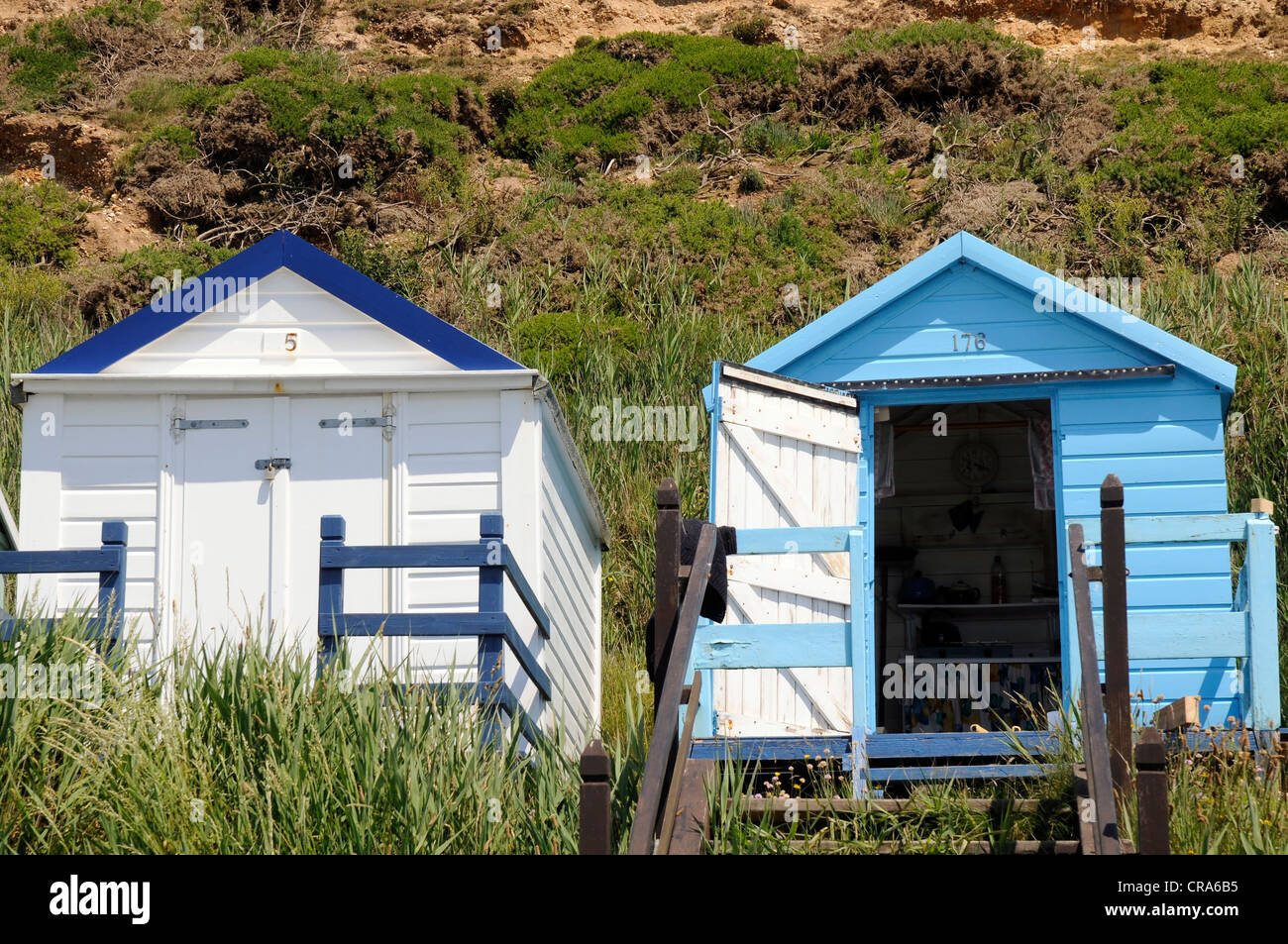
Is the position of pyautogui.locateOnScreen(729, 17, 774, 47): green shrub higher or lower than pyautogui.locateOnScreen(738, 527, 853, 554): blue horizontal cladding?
higher

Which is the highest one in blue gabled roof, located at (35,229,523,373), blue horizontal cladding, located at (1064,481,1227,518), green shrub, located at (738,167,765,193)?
green shrub, located at (738,167,765,193)

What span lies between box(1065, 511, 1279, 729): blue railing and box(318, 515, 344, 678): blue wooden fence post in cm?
379

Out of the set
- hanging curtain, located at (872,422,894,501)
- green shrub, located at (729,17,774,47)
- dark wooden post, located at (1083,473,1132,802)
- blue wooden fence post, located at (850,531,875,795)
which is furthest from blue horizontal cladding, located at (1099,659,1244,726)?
green shrub, located at (729,17,774,47)

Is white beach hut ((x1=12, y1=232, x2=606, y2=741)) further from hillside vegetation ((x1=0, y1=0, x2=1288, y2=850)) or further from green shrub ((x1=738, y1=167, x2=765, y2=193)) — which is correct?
green shrub ((x1=738, y1=167, x2=765, y2=193))

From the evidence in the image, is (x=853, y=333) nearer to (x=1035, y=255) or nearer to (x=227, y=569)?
(x=227, y=569)

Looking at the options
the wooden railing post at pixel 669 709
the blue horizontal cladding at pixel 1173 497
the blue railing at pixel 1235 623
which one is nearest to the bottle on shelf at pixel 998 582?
the blue horizontal cladding at pixel 1173 497

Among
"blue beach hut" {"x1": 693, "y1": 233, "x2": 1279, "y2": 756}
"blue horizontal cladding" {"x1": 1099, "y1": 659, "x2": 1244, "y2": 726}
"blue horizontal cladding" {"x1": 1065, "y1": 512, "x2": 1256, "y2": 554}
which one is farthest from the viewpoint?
"blue horizontal cladding" {"x1": 1099, "y1": 659, "x2": 1244, "y2": 726}

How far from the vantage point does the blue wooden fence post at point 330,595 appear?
6355 mm

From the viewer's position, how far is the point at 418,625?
255 inches

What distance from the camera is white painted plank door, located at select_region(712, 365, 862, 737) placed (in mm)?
7469

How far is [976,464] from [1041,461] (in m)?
2.69

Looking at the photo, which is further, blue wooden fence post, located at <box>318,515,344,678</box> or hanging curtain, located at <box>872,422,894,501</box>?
hanging curtain, located at <box>872,422,894,501</box>

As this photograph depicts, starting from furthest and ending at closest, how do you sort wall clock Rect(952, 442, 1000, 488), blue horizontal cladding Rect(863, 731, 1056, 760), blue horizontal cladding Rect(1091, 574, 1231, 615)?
wall clock Rect(952, 442, 1000, 488), blue horizontal cladding Rect(1091, 574, 1231, 615), blue horizontal cladding Rect(863, 731, 1056, 760)

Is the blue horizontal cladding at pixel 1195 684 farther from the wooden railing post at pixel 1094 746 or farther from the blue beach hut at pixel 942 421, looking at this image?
the wooden railing post at pixel 1094 746
